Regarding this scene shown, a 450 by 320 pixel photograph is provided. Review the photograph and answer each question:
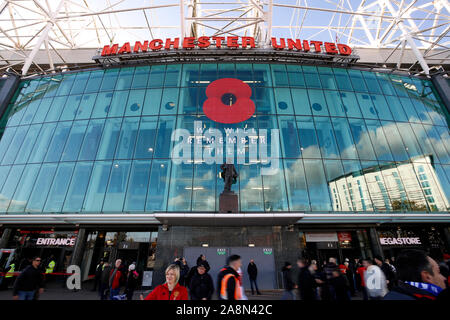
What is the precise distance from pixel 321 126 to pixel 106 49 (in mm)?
21390

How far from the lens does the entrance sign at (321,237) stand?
1584 centimetres

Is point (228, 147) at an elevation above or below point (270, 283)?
above

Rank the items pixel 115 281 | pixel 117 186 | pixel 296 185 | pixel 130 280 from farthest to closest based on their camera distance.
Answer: pixel 117 186, pixel 296 185, pixel 130 280, pixel 115 281

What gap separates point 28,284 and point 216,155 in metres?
12.0

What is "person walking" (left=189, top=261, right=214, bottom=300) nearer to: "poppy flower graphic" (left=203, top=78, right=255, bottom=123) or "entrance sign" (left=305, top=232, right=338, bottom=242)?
"entrance sign" (left=305, top=232, right=338, bottom=242)

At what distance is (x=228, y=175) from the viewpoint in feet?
46.9

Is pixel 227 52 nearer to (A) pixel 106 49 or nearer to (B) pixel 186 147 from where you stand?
(B) pixel 186 147

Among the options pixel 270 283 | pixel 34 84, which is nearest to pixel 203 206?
pixel 270 283

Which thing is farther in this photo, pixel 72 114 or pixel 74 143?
pixel 72 114

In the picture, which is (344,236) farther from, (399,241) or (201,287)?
(201,287)

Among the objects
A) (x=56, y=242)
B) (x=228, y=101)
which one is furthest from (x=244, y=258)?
(x=56, y=242)

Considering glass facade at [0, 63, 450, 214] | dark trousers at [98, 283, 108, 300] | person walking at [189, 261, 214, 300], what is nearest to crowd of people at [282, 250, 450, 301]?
person walking at [189, 261, 214, 300]
